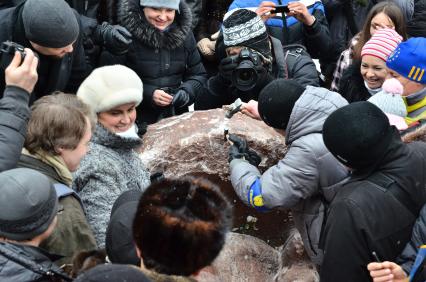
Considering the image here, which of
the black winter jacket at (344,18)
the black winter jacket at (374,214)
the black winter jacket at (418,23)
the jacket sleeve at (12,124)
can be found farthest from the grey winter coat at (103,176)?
the black winter jacket at (418,23)

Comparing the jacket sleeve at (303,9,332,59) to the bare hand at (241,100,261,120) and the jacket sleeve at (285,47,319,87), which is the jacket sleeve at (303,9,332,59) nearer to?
the jacket sleeve at (285,47,319,87)

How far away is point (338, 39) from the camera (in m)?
4.81

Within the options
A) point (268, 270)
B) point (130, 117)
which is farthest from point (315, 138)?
point (268, 270)

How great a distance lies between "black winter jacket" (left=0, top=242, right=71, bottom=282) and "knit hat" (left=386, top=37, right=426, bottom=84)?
2171mm

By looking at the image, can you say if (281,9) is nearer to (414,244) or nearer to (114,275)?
(414,244)

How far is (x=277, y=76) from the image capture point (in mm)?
3711

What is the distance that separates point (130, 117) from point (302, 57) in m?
1.46

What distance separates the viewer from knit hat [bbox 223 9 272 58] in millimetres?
3561

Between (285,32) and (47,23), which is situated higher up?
(47,23)

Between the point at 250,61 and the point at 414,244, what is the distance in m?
1.49

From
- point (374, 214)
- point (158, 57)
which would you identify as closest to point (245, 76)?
point (158, 57)

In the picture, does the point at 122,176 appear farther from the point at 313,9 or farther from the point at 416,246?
the point at 313,9

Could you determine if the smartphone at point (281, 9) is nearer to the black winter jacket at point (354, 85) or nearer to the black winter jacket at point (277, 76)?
the black winter jacket at point (277, 76)

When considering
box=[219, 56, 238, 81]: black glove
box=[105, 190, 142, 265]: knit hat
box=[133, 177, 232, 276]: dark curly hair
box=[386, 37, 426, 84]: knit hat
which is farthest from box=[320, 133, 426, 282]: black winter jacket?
box=[219, 56, 238, 81]: black glove
